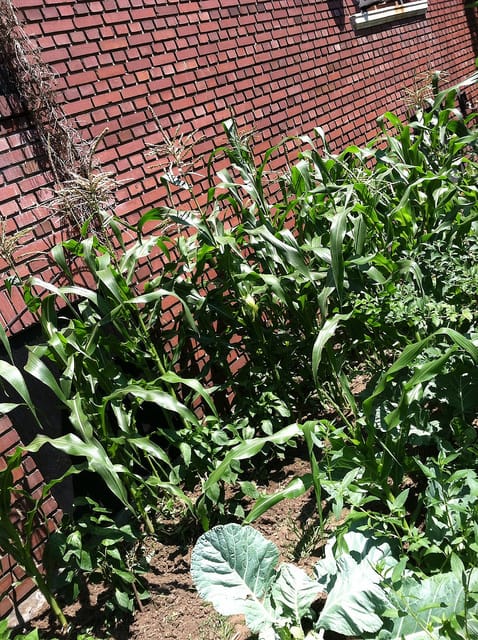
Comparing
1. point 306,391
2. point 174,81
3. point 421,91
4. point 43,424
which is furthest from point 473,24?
point 43,424

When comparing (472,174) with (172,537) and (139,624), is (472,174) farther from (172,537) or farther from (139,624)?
(139,624)

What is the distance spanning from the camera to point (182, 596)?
8.72ft

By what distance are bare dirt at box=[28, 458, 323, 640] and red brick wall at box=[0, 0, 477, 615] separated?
46 centimetres

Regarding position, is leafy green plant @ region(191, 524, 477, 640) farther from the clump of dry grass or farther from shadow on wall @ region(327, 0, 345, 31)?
shadow on wall @ region(327, 0, 345, 31)

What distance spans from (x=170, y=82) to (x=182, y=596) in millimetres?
3255

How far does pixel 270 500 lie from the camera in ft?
7.24

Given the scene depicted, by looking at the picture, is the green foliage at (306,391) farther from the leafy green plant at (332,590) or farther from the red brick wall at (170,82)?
the red brick wall at (170,82)

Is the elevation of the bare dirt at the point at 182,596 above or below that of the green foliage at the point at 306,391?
below

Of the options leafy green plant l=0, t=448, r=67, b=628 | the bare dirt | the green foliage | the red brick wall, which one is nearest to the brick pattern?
the red brick wall

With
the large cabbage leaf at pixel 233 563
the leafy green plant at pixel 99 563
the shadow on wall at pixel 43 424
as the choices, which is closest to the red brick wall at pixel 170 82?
the shadow on wall at pixel 43 424

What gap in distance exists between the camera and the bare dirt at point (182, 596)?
96.9 inches

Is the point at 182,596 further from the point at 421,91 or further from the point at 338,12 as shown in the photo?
the point at 338,12

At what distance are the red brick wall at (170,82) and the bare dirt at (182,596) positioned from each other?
1.52 ft

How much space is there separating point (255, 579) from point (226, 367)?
1.53 metres
